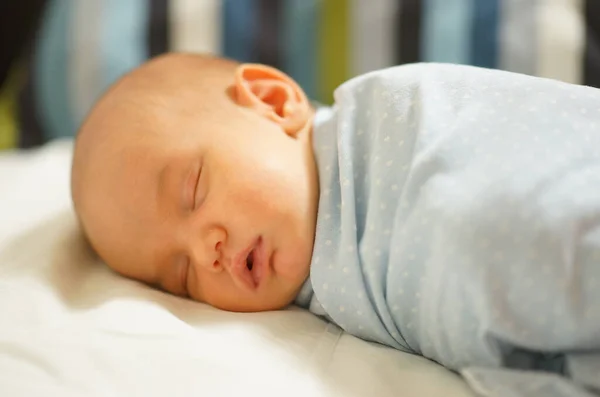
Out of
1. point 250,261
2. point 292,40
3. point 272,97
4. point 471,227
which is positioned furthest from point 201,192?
point 292,40

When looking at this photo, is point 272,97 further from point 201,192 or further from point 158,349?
point 158,349

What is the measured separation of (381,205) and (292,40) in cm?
60

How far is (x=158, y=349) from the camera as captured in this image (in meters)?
0.76

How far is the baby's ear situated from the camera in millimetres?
990

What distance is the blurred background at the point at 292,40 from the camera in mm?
1205

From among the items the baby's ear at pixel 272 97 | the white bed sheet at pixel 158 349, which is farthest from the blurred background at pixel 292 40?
the white bed sheet at pixel 158 349

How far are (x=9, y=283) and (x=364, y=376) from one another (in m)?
0.45

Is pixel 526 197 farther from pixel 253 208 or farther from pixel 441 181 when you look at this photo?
pixel 253 208

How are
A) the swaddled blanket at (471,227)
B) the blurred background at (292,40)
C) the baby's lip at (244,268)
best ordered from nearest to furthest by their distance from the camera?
the swaddled blanket at (471,227), the baby's lip at (244,268), the blurred background at (292,40)

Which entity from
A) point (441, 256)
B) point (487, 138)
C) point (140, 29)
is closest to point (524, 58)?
point (487, 138)

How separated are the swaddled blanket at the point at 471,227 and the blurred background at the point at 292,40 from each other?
354 millimetres

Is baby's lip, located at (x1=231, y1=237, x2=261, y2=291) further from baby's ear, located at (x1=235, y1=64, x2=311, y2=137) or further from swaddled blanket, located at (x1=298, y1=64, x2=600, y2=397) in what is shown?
baby's ear, located at (x1=235, y1=64, x2=311, y2=137)

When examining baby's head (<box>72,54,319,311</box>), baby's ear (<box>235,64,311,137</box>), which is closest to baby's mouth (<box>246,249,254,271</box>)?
baby's head (<box>72,54,319,311</box>)

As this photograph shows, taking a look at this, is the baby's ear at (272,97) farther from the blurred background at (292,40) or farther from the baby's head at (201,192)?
the blurred background at (292,40)
